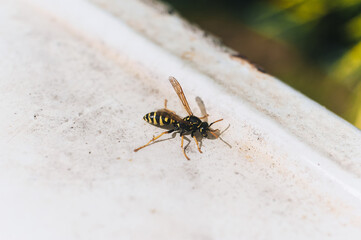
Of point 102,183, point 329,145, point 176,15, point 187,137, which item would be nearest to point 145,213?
point 102,183

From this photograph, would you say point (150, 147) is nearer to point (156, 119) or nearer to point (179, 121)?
point (156, 119)

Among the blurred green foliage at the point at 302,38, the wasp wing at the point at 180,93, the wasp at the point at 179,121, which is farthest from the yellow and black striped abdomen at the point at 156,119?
the blurred green foliage at the point at 302,38

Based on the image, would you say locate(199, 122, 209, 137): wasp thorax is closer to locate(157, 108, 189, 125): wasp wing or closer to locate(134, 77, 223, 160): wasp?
locate(134, 77, 223, 160): wasp

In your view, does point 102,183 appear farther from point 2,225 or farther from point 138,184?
point 2,225

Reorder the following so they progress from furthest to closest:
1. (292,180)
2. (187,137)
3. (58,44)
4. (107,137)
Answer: (58,44)
(187,137)
(107,137)
(292,180)

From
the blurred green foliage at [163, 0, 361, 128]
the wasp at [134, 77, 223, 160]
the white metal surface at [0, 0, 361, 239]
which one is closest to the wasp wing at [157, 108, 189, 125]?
the wasp at [134, 77, 223, 160]

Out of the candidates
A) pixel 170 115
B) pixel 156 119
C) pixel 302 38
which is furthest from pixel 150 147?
pixel 302 38

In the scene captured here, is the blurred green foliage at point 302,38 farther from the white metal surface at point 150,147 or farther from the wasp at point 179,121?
the wasp at point 179,121
